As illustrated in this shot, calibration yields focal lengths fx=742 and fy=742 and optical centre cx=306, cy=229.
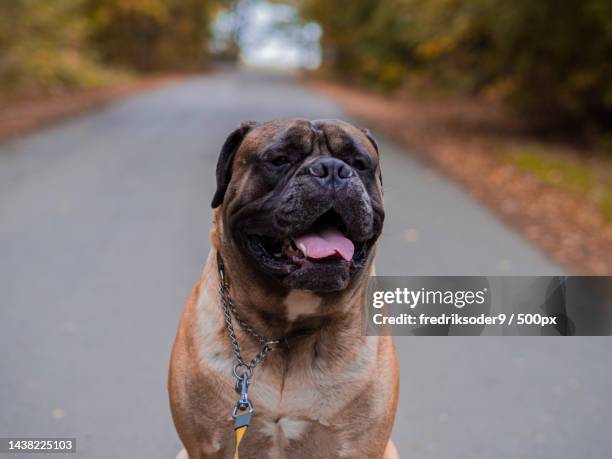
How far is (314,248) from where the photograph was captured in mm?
2756

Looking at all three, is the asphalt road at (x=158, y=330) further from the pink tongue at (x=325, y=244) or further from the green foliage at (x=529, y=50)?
the green foliage at (x=529, y=50)

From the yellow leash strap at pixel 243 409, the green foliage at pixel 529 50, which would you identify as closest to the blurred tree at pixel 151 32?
the green foliage at pixel 529 50

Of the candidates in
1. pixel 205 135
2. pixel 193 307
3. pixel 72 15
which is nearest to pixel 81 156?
pixel 205 135

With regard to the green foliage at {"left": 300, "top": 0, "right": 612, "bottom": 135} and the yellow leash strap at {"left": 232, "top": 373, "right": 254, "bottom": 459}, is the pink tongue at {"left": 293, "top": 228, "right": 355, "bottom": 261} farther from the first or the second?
the green foliage at {"left": 300, "top": 0, "right": 612, "bottom": 135}

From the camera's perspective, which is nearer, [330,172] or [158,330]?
[330,172]

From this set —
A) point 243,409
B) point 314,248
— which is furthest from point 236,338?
point 314,248

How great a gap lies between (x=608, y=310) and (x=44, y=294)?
14.3 feet

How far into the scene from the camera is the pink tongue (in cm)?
272

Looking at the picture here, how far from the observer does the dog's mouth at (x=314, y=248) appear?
270 cm
